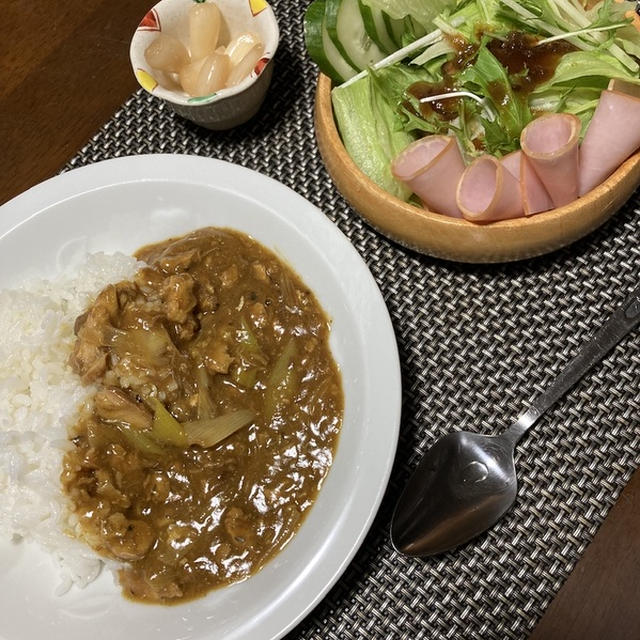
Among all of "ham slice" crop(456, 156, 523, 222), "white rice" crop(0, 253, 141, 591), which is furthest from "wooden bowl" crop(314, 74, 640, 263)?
"white rice" crop(0, 253, 141, 591)

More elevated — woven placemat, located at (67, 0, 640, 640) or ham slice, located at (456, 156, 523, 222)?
ham slice, located at (456, 156, 523, 222)

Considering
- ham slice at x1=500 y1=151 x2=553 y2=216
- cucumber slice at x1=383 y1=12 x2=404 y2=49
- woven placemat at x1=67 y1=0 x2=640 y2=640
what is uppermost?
cucumber slice at x1=383 y1=12 x2=404 y2=49

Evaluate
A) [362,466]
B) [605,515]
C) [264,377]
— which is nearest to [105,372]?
[264,377]

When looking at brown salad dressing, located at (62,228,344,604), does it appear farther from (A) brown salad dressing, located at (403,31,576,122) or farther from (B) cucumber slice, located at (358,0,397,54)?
(B) cucumber slice, located at (358,0,397,54)

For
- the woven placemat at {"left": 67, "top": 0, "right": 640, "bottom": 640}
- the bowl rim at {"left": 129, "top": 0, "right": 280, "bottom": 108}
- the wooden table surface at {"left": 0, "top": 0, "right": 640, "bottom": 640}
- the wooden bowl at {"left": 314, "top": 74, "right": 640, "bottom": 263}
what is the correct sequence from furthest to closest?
the wooden table surface at {"left": 0, "top": 0, "right": 640, "bottom": 640}
the bowl rim at {"left": 129, "top": 0, "right": 280, "bottom": 108}
the woven placemat at {"left": 67, "top": 0, "right": 640, "bottom": 640}
the wooden bowl at {"left": 314, "top": 74, "right": 640, "bottom": 263}

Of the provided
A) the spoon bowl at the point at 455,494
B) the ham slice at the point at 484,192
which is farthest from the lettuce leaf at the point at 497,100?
the spoon bowl at the point at 455,494

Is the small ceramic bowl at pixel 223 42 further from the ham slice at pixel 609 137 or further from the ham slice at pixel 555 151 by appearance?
the ham slice at pixel 609 137
